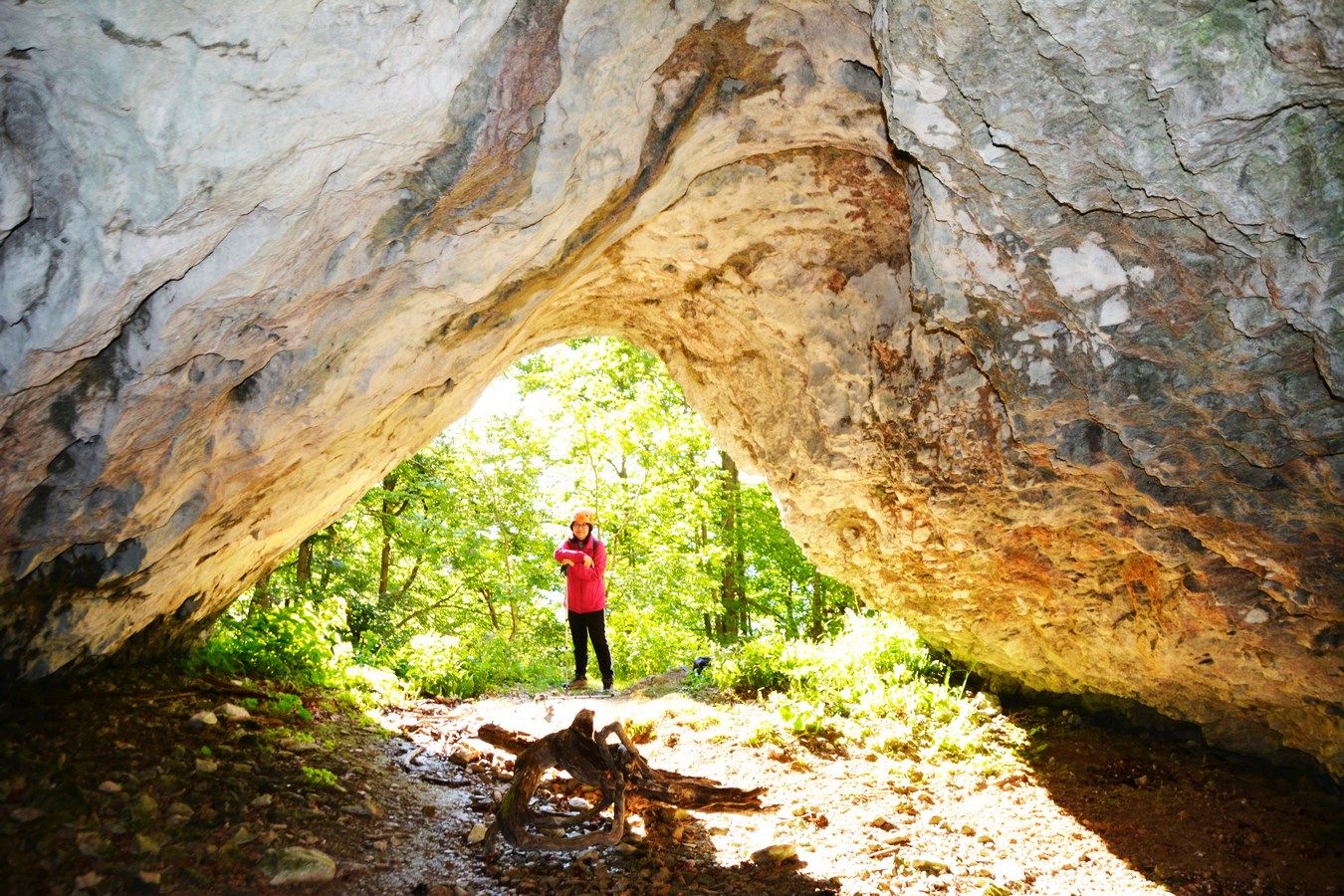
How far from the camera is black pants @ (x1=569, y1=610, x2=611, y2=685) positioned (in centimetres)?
846

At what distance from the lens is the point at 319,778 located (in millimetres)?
4574

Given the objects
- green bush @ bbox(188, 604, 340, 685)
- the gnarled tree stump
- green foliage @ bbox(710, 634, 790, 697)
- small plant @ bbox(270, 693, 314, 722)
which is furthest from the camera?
green foliage @ bbox(710, 634, 790, 697)

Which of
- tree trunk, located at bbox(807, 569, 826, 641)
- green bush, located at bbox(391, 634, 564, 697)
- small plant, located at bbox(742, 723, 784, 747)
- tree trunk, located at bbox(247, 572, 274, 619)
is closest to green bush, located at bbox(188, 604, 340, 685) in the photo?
green bush, located at bbox(391, 634, 564, 697)

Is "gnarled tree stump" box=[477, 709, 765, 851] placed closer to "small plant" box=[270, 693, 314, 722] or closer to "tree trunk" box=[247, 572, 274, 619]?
"small plant" box=[270, 693, 314, 722]

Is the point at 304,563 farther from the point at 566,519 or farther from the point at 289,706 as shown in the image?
the point at 289,706

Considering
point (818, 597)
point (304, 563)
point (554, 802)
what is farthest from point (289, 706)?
point (818, 597)

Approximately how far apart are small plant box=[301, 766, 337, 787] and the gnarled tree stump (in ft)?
3.42

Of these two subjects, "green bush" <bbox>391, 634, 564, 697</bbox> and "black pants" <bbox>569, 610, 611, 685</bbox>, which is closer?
"green bush" <bbox>391, 634, 564, 697</bbox>

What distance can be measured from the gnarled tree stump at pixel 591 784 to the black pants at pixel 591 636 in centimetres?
326

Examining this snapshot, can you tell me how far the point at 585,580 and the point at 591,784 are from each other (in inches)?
141

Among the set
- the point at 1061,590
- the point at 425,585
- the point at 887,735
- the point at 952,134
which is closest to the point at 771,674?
the point at 887,735

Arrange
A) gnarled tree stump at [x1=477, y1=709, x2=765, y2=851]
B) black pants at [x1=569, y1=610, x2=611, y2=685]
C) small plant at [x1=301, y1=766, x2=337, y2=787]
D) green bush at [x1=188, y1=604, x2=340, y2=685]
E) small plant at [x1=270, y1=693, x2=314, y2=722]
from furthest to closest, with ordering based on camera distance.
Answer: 1. black pants at [x1=569, y1=610, x2=611, y2=685]
2. green bush at [x1=188, y1=604, x2=340, y2=685]
3. small plant at [x1=270, y1=693, x2=314, y2=722]
4. small plant at [x1=301, y1=766, x2=337, y2=787]
5. gnarled tree stump at [x1=477, y1=709, x2=765, y2=851]

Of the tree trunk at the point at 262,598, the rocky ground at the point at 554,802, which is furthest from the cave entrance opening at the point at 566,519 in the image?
the rocky ground at the point at 554,802

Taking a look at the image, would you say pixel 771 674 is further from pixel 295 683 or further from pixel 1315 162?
pixel 1315 162
